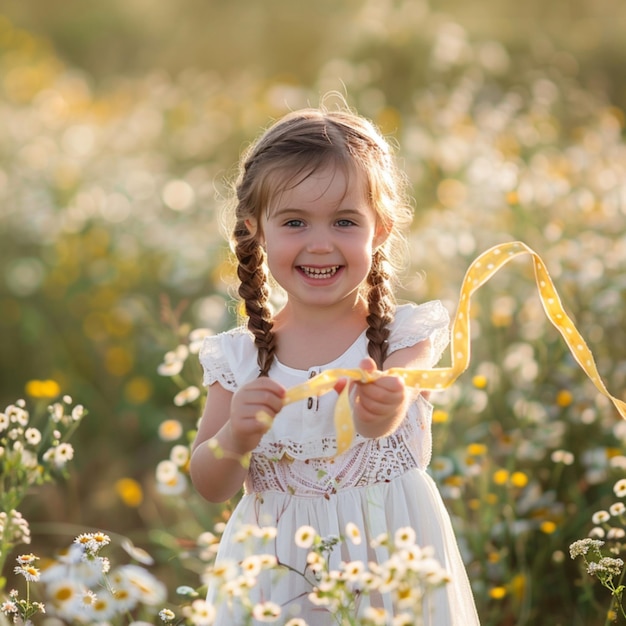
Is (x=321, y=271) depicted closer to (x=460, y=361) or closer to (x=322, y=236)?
(x=322, y=236)

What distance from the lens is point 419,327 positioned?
2072 millimetres

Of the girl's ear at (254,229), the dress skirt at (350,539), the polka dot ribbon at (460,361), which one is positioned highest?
the girl's ear at (254,229)

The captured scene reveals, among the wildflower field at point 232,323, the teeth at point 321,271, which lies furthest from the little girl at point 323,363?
the wildflower field at point 232,323

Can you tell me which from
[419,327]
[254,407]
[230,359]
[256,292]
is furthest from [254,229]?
[254,407]

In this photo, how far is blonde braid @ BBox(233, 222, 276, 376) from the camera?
210 centimetres

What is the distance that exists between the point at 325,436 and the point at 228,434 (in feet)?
0.68

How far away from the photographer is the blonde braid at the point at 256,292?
210cm

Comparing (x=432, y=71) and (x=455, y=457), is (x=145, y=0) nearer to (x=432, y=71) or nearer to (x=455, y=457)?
(x=432, y=71)

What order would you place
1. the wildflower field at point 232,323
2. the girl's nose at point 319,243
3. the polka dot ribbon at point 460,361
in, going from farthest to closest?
the wildflower field at point 232,323
the girl's nose at point 319,243
the polka dot ribbon at point 460,361

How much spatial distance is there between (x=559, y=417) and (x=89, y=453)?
1927 millimetres

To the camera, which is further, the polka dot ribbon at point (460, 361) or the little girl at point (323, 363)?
the little girl at point (323, 363)

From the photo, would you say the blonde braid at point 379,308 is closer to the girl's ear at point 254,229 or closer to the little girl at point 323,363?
the little girl at point 323,363

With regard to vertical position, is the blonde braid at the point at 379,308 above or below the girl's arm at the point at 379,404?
above

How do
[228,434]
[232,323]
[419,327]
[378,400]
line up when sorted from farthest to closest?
[232,323] < [419,327] < [228,434] < [378,400]
